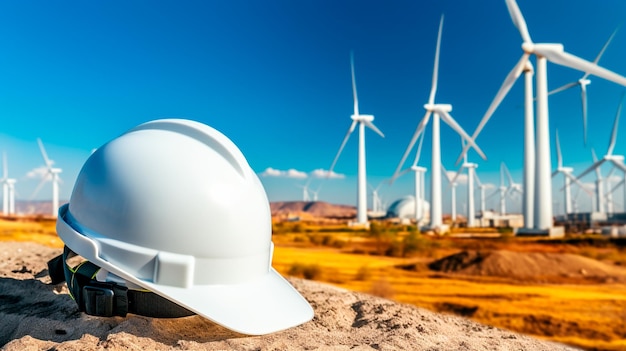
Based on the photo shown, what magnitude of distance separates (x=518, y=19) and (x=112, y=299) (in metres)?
30.3

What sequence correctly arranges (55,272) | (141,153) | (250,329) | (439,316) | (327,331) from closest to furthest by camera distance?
(250,329), (141,153), (327,331), (55,272), (439,316)

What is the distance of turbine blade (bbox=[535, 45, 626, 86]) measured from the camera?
22906 mm

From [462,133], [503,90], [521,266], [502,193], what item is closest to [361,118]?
[462,133]

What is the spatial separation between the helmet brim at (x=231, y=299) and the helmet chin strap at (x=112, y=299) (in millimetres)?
240

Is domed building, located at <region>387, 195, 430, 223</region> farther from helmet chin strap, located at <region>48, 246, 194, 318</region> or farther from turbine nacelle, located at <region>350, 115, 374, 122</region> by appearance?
helmet chin strap, located at <region>48, 246, 194, 318</region>

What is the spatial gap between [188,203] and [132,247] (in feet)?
1.99

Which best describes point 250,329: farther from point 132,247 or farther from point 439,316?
point 439,316

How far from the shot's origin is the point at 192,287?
4.04 metres

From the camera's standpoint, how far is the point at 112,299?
4016mm

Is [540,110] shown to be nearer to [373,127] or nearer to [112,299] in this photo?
[373,127]

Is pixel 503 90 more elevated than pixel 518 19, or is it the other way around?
pixel 518 19

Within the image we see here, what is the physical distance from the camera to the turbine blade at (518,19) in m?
28.0

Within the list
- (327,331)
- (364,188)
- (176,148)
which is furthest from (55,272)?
(364,188)

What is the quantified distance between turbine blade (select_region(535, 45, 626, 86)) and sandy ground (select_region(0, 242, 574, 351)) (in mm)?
22275
